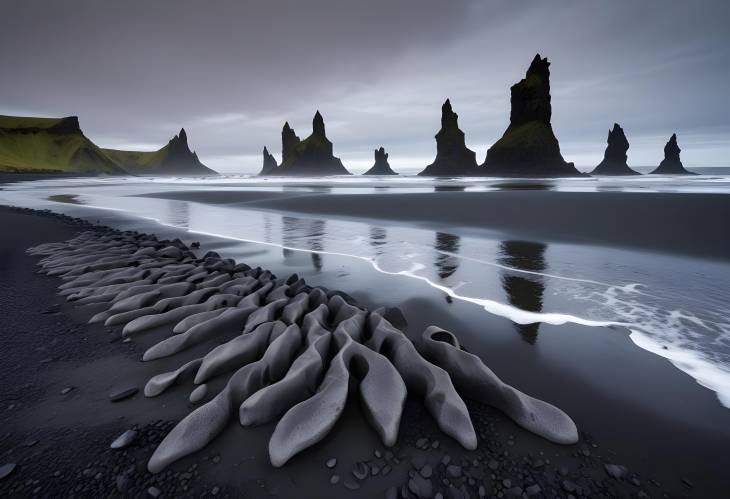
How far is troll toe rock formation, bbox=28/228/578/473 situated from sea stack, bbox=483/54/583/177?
320ft

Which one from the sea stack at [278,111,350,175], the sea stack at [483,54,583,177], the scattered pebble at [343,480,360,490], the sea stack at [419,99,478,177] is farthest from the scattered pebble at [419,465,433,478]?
the sea stack at [278,111,350,175]

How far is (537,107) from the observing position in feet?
345

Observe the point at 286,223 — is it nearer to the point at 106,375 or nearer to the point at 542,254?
the point at 542,254

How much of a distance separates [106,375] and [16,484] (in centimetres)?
108

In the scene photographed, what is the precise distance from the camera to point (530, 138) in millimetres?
98500

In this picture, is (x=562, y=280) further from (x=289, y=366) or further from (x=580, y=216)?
(x=580, y=216)

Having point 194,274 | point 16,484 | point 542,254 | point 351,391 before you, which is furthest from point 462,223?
point 16,484

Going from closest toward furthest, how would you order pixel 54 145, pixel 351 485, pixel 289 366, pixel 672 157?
pixel 351 485
pixel 289 366
pixel 672 157
pixel 54 145

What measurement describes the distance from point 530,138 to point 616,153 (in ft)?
182

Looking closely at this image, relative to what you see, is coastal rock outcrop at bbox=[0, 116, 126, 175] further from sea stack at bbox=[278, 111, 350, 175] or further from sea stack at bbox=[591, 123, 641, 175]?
sea stack at bbox=[591, 123, 641, 175]

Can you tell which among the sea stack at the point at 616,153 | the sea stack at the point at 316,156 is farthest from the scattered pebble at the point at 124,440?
the sea stack at the point at 316,156

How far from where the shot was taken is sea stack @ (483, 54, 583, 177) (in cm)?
9488

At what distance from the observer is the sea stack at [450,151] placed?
121m

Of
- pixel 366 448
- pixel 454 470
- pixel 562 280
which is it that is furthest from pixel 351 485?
pixel 562 280
